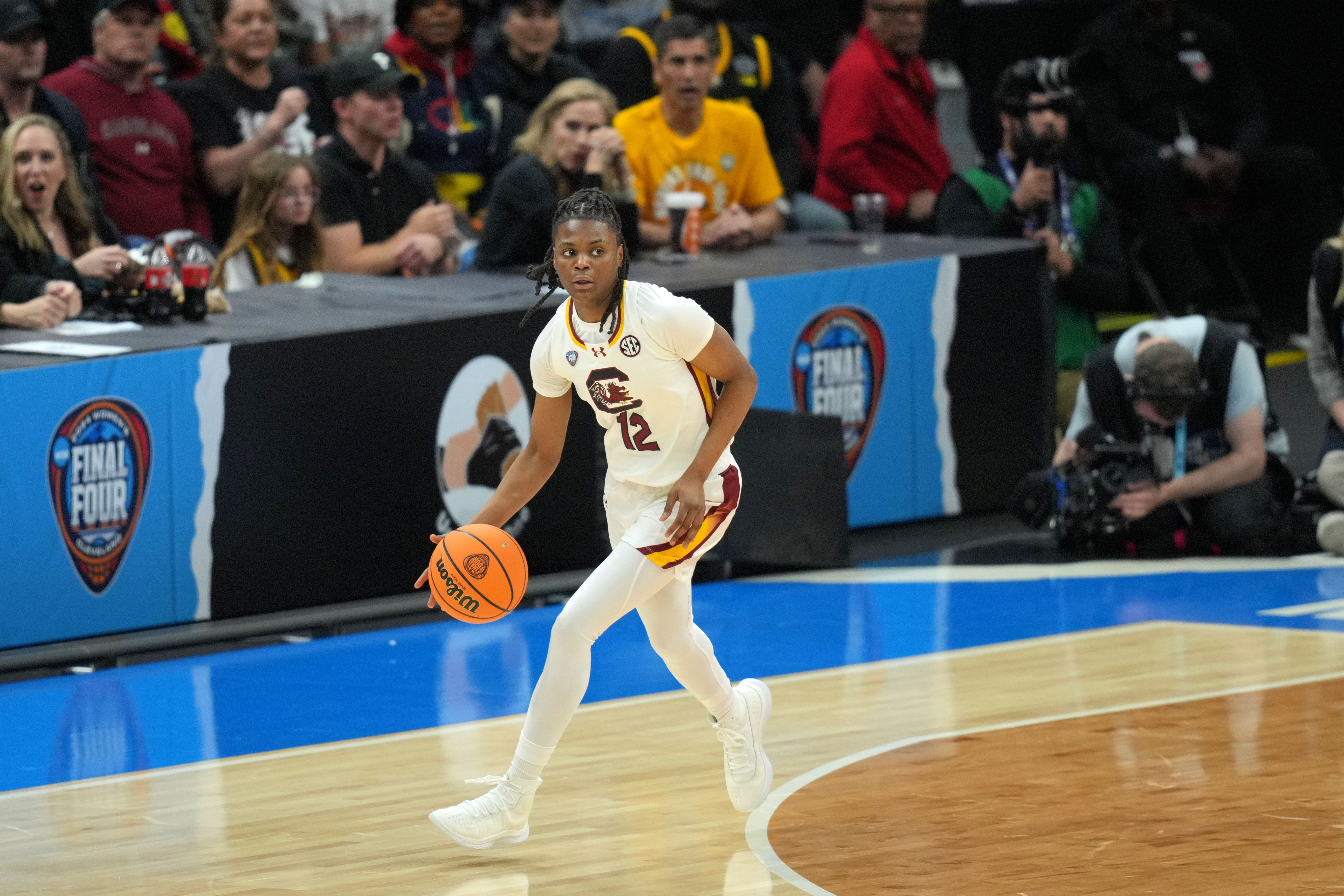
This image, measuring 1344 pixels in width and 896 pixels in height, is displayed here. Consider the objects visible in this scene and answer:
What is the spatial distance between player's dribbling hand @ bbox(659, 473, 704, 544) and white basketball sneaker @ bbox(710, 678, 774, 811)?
590mm

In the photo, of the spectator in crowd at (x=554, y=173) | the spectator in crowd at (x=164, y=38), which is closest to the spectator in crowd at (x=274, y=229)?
the spectator in crowd at (x=554, y=173)

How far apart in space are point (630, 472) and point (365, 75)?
15.8 feet

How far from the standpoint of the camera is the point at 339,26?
454 inches

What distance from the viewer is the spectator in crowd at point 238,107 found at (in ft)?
33.1

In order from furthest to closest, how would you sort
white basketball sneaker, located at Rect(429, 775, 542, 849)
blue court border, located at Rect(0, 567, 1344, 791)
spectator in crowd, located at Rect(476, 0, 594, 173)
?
spectator in crowd, located at Rect(476, 0, 594, 173)
blue court border, located at Rect(0, 567, 1344, 791)
white basketball sneaker, located at Rect(429, 775, 542, 849)

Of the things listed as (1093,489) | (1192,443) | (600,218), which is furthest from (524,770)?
(1192,443)

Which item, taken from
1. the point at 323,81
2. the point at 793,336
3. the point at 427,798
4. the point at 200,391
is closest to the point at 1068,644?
the point at 793,336

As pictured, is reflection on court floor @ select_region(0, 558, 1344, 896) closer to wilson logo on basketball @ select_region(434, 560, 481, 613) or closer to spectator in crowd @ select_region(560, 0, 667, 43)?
wilson logo on basketball @ select_region(434, 560, 481, 613)

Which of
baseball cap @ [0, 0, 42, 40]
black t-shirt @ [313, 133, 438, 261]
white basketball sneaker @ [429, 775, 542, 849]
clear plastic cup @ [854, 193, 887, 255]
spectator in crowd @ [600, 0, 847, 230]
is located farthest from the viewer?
spectator in crowd @ [600, 0, 847, 230]

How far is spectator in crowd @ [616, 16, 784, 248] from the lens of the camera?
34.1ft

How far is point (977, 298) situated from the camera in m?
10.4

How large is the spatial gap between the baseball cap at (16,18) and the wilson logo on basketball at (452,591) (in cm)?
480

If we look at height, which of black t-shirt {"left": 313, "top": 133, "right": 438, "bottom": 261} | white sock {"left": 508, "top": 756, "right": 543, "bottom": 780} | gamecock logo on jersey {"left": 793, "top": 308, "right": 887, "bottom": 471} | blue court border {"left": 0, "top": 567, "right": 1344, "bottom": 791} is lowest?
blue court border {"left": 0, "top": 567, "right": 1344, "bottom": 791}

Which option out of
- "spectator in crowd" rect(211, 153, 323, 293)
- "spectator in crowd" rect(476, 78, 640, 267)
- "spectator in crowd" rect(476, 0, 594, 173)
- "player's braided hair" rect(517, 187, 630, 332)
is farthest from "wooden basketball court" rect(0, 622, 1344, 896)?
"spectator in crowd" rect(476, 0, 594, 173)
